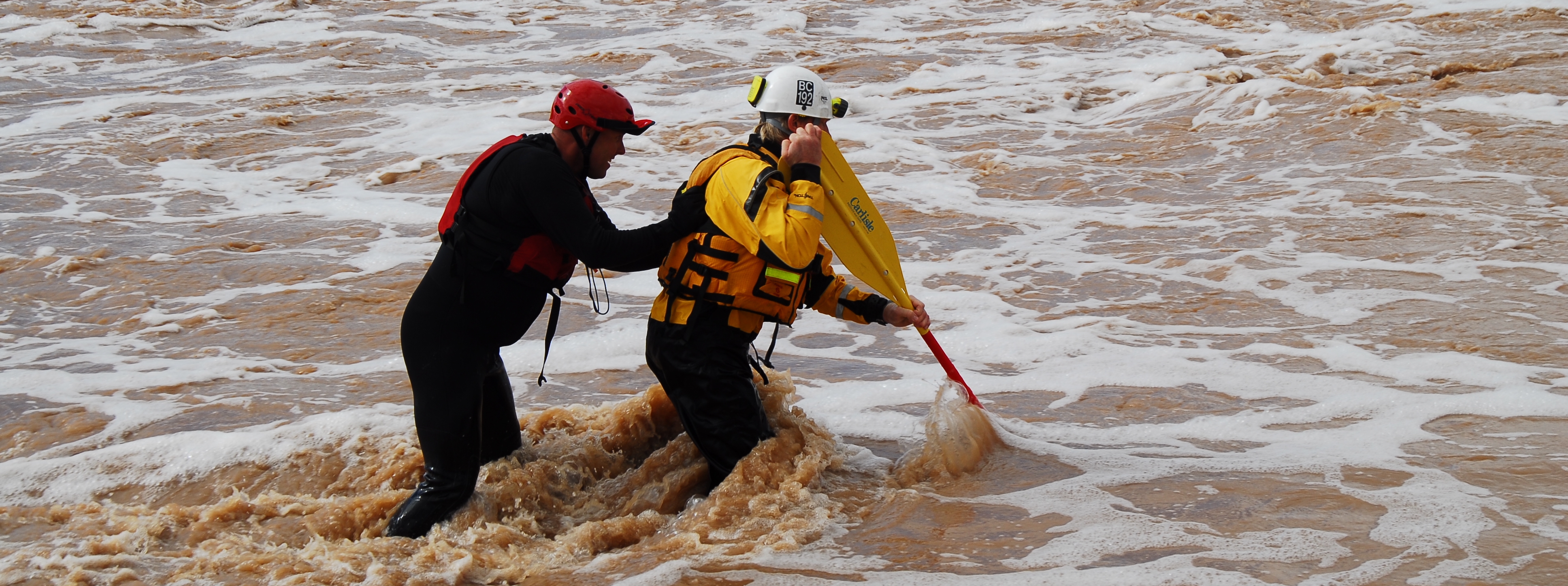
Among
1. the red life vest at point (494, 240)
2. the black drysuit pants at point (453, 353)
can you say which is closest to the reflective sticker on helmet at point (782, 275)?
the red life vest at point (494, 240)

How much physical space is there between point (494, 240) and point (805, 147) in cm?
92

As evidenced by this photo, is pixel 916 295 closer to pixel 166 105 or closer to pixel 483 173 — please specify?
pixel 483 173

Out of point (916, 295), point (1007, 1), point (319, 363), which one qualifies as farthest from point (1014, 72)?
point (319, 363)

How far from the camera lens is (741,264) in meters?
3.17

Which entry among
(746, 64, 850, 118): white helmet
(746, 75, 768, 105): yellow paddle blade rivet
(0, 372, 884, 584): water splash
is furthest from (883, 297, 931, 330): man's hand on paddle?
(746, 75, 768, 105): yellow paddle blade rivet

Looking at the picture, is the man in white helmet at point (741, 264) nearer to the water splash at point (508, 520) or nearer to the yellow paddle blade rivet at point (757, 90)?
the yellow paddle blade rivet at point (757, 90)

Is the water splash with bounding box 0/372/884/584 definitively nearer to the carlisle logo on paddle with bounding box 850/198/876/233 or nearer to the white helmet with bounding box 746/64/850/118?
the carlisle logo on paddle with bounding box 850/198/876/233

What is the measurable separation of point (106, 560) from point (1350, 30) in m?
12.7

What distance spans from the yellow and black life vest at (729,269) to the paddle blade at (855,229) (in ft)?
0.74

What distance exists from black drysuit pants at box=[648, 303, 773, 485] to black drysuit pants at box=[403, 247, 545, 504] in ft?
1.39

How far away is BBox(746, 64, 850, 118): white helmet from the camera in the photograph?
3.20 m

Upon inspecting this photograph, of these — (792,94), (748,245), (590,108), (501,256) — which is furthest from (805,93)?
(501,256)

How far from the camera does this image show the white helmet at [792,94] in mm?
3197

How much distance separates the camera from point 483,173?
3.12m
